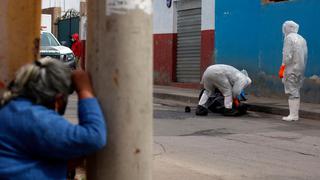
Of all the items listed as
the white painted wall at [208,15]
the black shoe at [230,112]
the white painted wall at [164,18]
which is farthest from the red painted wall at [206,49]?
the black shoe at [230,112]

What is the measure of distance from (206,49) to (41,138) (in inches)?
626

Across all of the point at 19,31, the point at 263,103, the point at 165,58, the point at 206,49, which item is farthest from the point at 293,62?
the point at 165,58

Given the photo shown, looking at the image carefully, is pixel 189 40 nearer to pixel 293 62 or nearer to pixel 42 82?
pixel 293 62

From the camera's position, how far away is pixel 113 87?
2.57 meters

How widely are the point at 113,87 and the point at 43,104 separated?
0.32 metres

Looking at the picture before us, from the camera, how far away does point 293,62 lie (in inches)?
449

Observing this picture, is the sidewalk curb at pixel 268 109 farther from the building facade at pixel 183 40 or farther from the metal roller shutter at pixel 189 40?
the metal roller shutter at pixel 189 40

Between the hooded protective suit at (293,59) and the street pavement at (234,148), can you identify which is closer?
the street pavement at (234,148)

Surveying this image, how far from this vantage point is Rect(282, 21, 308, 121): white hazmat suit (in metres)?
11.4

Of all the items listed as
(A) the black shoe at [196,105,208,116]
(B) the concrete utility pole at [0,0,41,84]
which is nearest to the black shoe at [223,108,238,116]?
(A) the black shoe at [196,105,208,116]

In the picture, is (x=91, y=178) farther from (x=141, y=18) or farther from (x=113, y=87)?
(x=141, y=18)

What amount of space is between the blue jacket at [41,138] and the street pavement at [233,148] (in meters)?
3.60

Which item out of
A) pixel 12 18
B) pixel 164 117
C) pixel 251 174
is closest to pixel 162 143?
pixel 251 174

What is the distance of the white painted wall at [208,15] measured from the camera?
1803cm
